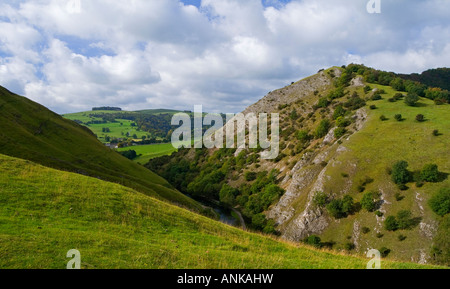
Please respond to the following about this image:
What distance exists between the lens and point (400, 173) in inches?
2271

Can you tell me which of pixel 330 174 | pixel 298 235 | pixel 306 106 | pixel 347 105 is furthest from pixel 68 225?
pixel 306 106

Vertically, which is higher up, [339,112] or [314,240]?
[339,112]

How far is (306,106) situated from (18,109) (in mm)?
122724

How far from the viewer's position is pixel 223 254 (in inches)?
589

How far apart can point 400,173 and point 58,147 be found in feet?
294

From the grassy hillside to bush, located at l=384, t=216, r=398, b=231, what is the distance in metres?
42.7

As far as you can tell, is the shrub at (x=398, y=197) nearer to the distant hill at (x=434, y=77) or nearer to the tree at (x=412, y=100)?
the tree at (x=412, y=100)

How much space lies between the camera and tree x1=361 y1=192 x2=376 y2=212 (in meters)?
58.2

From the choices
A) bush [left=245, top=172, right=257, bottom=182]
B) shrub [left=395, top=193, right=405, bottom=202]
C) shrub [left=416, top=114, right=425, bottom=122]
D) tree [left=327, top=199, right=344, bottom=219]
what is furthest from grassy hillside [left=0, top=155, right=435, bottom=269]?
bush [left=245, top=172, right=257, bottom=182]

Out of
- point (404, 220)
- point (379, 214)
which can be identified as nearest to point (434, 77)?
point (379, 214)

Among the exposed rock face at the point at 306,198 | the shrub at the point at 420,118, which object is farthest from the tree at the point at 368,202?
the shrub at the point at 420,118

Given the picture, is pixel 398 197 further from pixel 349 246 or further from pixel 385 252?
pixel 349 246

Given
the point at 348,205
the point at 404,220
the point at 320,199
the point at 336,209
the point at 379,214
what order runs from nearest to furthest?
the point at 404,220, the point at 379,214, the point at 348,205, the point at 336,209, the point at 320,199

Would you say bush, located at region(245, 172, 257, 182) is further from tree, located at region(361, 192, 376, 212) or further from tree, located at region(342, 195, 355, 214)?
tree, located at region(361, 192, 376, 212)
